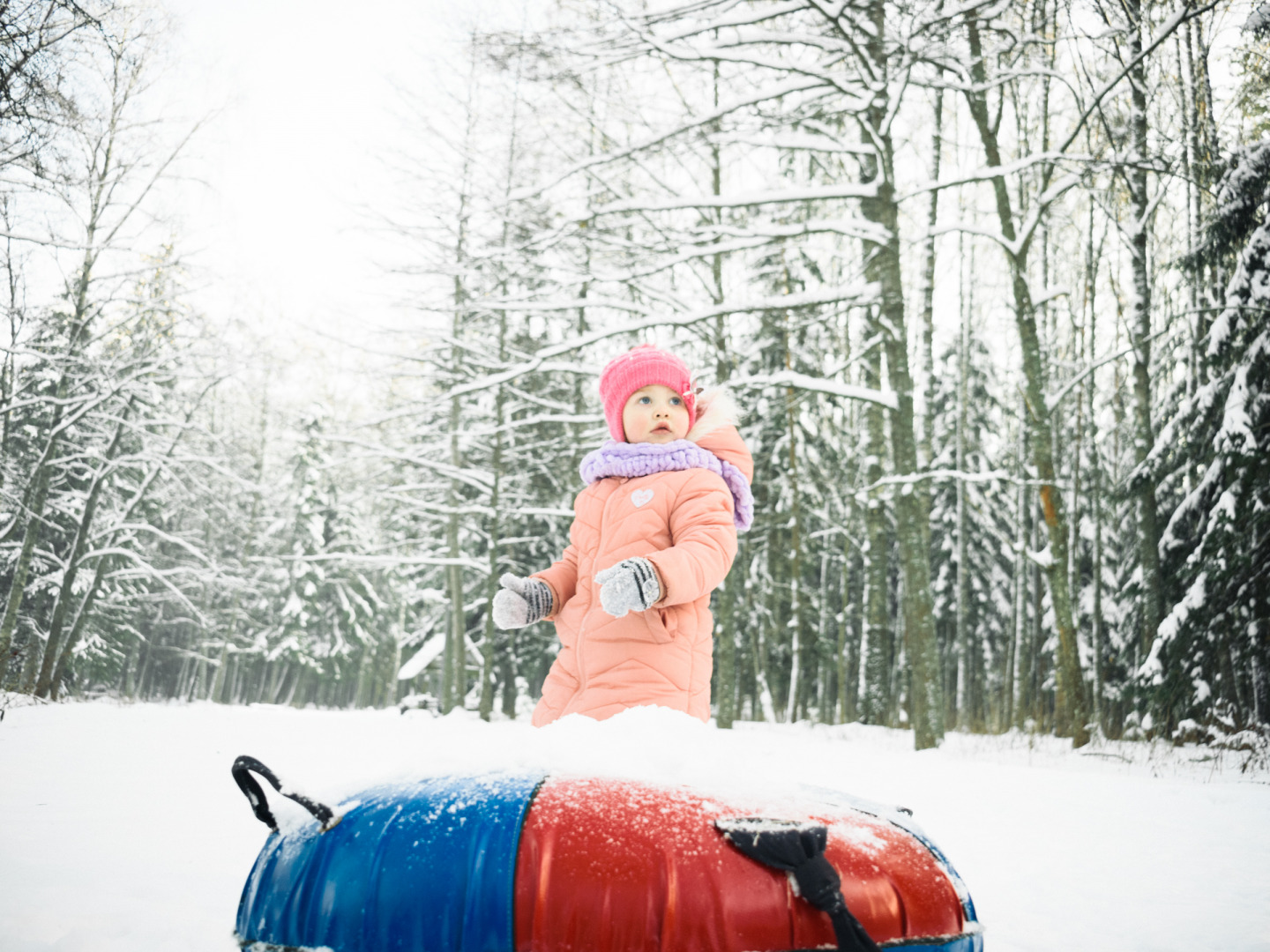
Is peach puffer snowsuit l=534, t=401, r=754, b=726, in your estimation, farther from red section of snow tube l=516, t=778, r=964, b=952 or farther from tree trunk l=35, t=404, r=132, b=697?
tree trunk l=35, t=404, r=132, b=697

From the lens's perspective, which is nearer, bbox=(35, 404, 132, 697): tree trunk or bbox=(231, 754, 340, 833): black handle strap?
bbox=(231, 754, 340, 833): black handle strap

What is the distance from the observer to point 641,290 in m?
8.39

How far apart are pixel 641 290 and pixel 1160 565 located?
6.12 m

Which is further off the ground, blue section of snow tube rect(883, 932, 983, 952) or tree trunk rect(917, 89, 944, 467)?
tree trunk rect(917, 89, 944, 467)

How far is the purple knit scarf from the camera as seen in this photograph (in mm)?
2395

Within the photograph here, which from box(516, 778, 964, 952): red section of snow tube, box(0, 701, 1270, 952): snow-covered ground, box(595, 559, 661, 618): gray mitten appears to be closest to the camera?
box(516, 778, 964, 952): red section of snow tube

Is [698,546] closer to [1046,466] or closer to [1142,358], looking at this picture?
[1046,466]

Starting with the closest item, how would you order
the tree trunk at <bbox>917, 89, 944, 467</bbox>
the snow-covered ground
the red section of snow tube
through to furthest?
the red section of snow tube
the snow-covered ground
the tree trunk at <bbox>917, 89, 944, 467</bbox>

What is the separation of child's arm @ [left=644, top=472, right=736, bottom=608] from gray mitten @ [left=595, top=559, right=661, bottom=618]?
53 mm

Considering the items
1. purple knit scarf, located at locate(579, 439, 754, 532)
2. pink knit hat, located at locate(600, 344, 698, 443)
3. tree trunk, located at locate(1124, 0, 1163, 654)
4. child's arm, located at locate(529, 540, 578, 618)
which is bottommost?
child's arm, located at locate(529, 540, 578, 618)

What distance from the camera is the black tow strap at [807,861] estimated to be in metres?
1.07

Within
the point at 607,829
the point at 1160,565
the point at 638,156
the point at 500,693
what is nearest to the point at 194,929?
the point at 607,829

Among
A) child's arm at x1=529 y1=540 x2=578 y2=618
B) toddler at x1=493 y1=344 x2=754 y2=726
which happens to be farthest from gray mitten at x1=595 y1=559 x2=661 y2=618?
child's arm at x1=529 y1=540 x2=578 y2=618

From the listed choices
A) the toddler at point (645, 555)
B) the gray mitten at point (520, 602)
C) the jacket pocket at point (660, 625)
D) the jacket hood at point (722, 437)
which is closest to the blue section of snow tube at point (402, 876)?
the toddler at point (645, 555)
